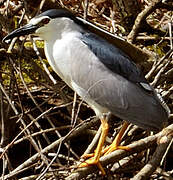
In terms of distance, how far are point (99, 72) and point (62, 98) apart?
0.41m

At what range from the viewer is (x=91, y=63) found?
2.61 metres

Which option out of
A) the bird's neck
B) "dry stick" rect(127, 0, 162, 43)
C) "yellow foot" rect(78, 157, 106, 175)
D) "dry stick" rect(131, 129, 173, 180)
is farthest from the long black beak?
"dry stick" rect(127, 0, 162, 43)

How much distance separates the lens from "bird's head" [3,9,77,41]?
257 cm

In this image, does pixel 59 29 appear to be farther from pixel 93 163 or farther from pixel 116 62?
pixel 93 163

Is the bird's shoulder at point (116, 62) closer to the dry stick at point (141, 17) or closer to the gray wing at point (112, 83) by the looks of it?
the gray wing at point (112, 83)

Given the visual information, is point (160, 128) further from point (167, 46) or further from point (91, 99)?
point (167, 46)

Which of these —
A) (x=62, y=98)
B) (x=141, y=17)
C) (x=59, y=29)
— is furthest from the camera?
(x=141, y=17)

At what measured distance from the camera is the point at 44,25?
2604mm

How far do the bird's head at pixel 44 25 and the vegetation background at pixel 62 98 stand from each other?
0.16 meters

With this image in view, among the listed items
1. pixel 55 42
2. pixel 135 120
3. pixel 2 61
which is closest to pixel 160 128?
pixel 135 120

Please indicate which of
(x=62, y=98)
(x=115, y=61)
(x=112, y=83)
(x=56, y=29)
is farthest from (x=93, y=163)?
(x=56, y=29)

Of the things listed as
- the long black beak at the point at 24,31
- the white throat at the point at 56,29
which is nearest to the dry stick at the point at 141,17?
the white throat at the point at 56,29

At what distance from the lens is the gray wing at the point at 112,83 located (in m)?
2.51

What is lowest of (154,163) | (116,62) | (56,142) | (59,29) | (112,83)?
(154,163)
